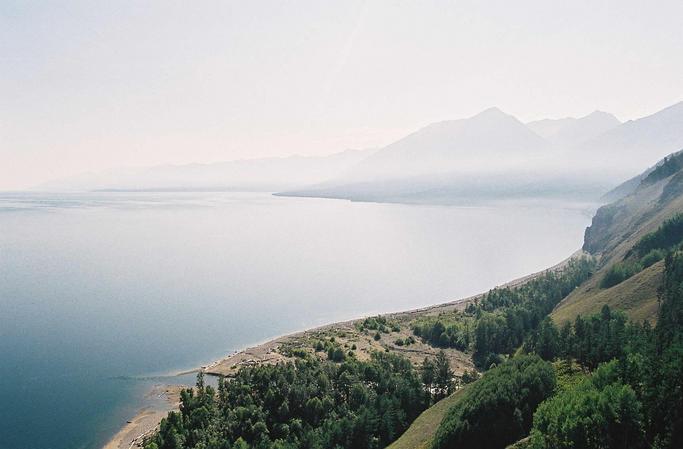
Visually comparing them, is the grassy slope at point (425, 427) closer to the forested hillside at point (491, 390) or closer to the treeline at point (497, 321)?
the forested hillside at point (491, 390)

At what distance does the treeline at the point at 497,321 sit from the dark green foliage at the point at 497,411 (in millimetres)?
30766

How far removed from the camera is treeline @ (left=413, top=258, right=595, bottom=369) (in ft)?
274

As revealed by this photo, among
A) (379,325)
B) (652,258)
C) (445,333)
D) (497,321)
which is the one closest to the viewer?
(445,333)

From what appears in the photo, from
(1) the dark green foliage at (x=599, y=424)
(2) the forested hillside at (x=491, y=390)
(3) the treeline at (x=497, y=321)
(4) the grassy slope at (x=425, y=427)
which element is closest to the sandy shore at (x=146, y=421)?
(2) the forested hillside at (x=491, y=390)

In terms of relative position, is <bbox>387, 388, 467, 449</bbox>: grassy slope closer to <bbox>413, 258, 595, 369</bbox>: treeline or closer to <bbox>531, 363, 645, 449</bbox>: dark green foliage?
<bbox>531, 363, 645, 449</bbox>: dark green foliage

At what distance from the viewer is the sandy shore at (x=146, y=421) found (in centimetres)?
5556

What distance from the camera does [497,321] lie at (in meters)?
90.2

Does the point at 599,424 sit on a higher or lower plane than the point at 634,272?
higher

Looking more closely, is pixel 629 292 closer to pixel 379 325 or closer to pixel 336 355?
pixel 379 325

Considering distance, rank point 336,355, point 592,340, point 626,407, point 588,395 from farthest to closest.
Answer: point 336,355 < point 592,340 < point 588,395 < point 626,407

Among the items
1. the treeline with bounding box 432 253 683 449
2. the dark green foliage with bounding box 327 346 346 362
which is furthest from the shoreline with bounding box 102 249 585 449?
the treeline with bounding box 432 253 683 449

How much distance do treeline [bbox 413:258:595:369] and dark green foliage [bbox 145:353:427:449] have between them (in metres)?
23.2

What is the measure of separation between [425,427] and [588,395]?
20.2 metres

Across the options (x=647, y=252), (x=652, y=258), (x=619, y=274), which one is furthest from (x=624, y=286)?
(x=647, y=252)
